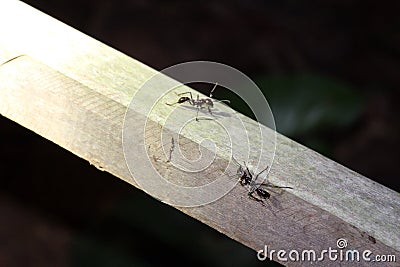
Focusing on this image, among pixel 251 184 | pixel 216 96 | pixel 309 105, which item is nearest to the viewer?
pixel 251 184

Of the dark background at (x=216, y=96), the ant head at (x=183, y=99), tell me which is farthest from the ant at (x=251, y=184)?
the dark background at (x=216, y=96)

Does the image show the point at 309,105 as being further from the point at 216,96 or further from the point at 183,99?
the point at 183,99

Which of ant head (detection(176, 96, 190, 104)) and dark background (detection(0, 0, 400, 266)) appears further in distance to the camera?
dark background (detection(0, 0, 400, 266))

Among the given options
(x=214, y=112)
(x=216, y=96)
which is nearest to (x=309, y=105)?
(x=216, y=96)

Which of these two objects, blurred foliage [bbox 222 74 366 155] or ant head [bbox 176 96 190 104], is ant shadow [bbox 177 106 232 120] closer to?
ant head [bbox 176 96 190 104]

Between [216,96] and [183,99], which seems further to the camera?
[216,96]

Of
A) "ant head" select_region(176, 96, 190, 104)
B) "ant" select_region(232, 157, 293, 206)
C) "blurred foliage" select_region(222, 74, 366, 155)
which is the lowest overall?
"ant" select_region(232, 157, 293, 206)

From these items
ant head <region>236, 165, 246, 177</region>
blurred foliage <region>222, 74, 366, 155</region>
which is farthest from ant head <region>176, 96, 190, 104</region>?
blurred foliage <region>222, 74, 366, 155</region>

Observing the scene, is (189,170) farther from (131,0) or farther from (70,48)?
(131,0)

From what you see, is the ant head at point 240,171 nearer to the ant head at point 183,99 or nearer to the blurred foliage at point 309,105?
the ant head at point 183,99
